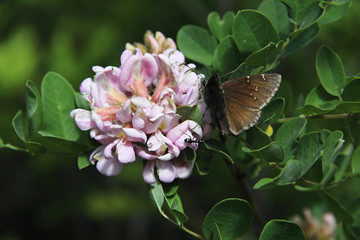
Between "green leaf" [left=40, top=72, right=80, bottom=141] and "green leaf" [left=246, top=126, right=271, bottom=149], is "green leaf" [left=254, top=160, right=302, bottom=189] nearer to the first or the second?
"green leaf" [left=246, top=126, right=271, bottom=149]

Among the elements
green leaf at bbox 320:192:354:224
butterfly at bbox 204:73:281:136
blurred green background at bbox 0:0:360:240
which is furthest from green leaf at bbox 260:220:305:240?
blurred green background at bbox 0:0:360:240

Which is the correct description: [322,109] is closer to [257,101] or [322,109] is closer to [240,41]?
[257,101]

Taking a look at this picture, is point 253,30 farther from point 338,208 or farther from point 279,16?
point 338,208

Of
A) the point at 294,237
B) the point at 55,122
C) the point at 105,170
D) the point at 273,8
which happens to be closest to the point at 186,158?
the point at 105,170

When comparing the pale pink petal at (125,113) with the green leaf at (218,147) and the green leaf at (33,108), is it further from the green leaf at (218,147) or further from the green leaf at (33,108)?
the green leaf at (33,108)

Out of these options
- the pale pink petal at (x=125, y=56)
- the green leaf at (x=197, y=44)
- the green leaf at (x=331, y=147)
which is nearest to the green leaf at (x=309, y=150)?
the green leaf at (x=331, y=147)

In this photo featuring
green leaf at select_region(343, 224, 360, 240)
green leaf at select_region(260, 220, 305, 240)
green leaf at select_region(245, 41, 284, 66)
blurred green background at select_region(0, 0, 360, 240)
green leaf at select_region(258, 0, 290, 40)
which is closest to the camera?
green leaf at select_region(260, 220, 305, 240)

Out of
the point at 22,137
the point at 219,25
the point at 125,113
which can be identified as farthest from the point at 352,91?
the point at 22,137
